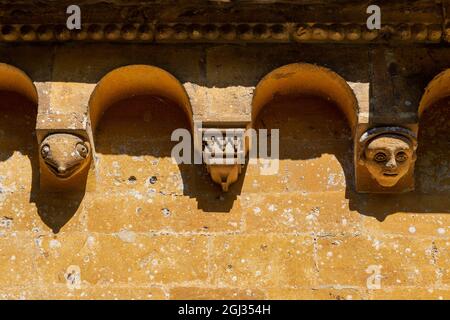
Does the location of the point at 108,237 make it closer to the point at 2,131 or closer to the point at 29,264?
the point at 29,264

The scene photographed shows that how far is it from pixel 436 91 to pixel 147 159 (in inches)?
77.3

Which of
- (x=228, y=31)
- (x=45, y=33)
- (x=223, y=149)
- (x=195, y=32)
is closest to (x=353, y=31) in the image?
(x=228, y=31)

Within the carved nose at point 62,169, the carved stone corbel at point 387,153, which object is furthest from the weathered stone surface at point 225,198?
the carved nose at point 62,169

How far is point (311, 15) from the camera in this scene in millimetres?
8523

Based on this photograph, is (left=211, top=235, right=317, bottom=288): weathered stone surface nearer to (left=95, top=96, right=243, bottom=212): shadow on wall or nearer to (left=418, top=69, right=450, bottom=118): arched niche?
(left=95, top=96, right=243, bottom=212): shadow on wall

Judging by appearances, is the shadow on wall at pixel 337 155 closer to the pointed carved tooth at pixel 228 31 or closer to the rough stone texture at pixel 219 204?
the rough stone texture at pixel 219 204

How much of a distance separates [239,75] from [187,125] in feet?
1.63

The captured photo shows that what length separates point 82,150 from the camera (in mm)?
8336

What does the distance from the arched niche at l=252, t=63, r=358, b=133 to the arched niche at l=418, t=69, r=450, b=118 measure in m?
0.48

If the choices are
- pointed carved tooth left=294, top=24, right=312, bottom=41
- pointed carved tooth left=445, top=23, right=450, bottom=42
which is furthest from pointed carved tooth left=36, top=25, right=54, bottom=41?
pointed carved tooth left=445, top=23, right=450, bottom=42

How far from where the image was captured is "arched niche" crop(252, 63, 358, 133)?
8.48 metres

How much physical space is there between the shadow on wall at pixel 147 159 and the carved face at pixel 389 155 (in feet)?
2.90
